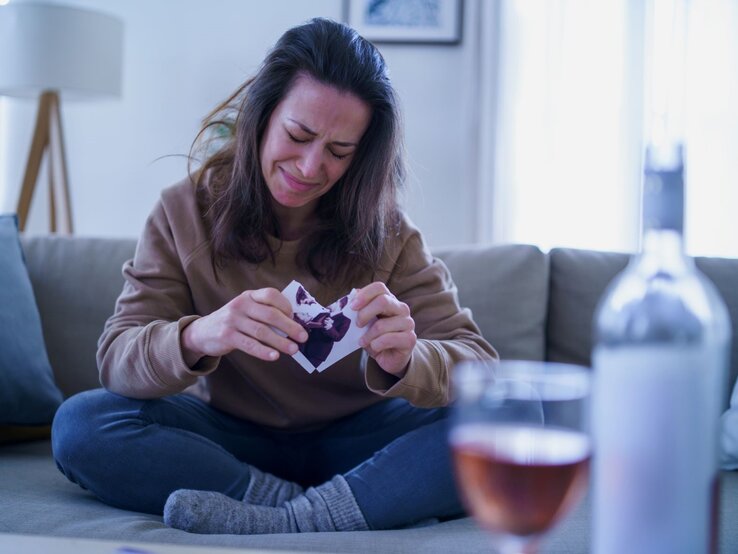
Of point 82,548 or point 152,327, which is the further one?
point 152,327

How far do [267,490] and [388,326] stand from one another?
0.38 m

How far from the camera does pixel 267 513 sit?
128cm

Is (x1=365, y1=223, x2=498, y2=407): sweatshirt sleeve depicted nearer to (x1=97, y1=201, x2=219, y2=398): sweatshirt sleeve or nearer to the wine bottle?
(x1=97, y1=201, x2=219, y2=398): sweatshirt sleeve

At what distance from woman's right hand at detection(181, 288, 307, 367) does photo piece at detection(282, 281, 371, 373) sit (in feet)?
0.23

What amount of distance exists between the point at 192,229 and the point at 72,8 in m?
1.60

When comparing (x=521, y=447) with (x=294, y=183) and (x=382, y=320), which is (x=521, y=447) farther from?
(x=294, y=183)

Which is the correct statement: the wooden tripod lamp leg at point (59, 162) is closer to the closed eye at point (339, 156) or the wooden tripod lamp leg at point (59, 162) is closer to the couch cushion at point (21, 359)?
the couch cushion at point (21, 359)

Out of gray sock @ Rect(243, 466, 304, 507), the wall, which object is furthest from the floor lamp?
gray sock @ Rect(243, 466, 304, 507)

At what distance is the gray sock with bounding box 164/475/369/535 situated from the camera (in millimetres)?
1230

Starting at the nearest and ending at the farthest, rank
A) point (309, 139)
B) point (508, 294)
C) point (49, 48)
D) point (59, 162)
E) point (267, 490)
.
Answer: point (267, 490), point (309, 139), point (508, 294), point (49, 48), point (59, 162)

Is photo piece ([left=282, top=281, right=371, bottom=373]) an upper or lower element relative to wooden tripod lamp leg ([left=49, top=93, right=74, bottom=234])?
lower

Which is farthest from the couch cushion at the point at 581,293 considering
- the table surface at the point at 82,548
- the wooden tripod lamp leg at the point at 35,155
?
the wooden tripod lamp leg at the point at 35,155

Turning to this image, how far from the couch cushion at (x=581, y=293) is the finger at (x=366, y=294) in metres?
0.84

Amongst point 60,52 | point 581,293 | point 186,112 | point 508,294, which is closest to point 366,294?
point 508,294
